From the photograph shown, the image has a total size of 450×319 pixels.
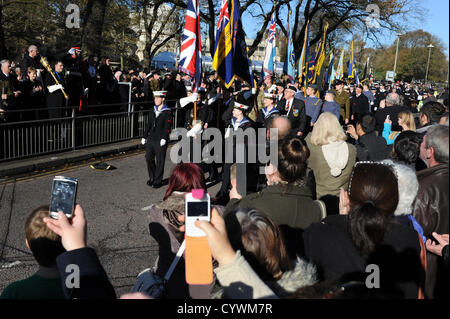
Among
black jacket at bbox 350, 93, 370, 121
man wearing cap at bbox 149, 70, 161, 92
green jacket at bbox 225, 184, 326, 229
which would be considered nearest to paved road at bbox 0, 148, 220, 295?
green jacket at bbox 225, 184, 326, 229

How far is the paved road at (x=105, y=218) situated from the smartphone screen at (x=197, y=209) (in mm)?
2818

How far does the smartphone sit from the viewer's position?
82.0 inches

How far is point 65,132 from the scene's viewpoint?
389 inches

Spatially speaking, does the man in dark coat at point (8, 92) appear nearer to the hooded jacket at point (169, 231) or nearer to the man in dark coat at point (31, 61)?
the man in dark coat at point (31, 61)

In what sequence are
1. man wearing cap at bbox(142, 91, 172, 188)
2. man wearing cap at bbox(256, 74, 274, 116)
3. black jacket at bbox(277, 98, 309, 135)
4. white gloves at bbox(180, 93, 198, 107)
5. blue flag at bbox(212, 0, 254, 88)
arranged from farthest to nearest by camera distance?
man wearing cap at bbox(256, 74, 274, 116)
black jacket at bbox(277, 98, 309, 135)
man wearing cap at bbox(142, 91, 172, 188)
blue flag at bbox(212, 0, 254, 88)
white gloves at bbox(180, 93, 198, 107)

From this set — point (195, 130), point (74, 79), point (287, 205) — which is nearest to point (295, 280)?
point (287, 205)

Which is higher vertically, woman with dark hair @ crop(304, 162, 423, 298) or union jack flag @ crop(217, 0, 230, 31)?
union jack flag @ crop(217, 0, 230, 31)

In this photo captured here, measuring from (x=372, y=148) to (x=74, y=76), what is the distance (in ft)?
28.4

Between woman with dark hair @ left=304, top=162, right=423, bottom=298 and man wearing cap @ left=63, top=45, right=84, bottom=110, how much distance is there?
406 inches

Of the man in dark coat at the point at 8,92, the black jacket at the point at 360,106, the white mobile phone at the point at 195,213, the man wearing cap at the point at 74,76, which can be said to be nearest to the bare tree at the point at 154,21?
the man wearing cap at the point at 74,76

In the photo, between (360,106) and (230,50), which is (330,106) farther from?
(360,106)

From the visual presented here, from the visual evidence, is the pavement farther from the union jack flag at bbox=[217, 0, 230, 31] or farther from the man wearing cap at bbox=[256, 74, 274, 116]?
the union jack flag at bbox=[217, 0, 230, 31]

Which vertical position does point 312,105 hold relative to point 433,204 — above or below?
above
